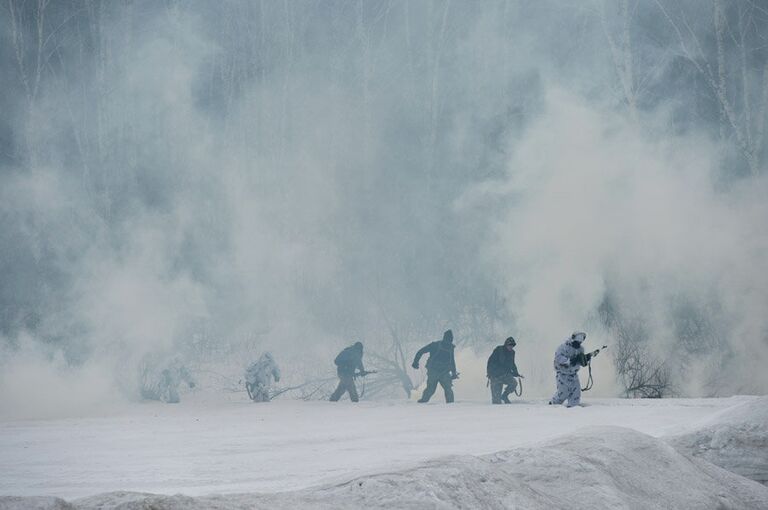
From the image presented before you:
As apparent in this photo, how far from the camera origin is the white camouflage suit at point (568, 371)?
17.2 metres

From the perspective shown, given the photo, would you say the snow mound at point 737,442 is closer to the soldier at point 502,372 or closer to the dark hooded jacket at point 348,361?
the soldier at point 502,372

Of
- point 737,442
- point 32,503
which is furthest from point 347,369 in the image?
point 32,503

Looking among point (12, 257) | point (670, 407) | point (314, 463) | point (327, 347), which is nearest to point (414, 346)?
point (327, 347)

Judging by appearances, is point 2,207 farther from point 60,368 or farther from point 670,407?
point 670,407

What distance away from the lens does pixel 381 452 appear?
33.0ft

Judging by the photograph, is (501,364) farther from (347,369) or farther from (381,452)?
(381,452)

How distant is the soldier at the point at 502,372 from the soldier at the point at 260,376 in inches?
248

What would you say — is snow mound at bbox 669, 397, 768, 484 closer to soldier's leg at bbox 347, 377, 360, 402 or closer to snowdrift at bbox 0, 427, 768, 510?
snowdrift at bbox 0, 427, 768, 510

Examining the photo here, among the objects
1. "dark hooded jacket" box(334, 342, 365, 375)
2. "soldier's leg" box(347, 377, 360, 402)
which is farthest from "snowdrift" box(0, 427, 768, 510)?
"soldier's leg" box(347, 377, 360, 402)

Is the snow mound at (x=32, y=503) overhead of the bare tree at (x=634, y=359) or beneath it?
beneath

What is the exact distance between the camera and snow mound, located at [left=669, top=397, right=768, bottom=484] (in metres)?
7.32

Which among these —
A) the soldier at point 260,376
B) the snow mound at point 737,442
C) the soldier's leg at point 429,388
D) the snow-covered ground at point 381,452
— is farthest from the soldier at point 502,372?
the snow mound at point 737,442

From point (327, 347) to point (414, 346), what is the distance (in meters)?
4.15

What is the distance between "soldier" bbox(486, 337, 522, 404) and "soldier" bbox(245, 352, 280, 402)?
6.30 meters
